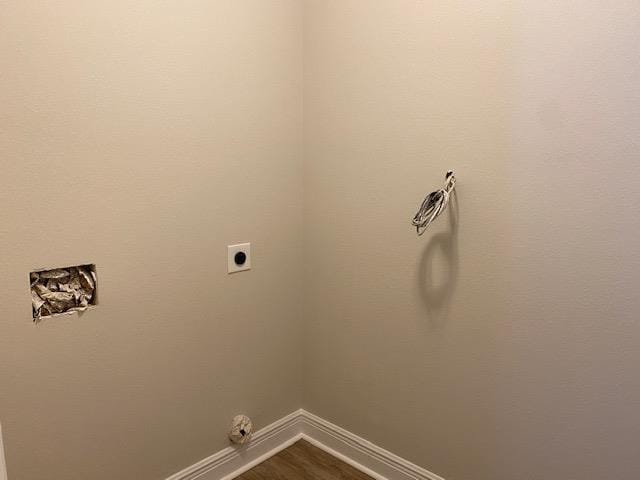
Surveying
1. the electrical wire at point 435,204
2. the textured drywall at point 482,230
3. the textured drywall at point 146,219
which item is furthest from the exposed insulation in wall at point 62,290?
the electrical wire at point 435,204

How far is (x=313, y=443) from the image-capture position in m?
2.04

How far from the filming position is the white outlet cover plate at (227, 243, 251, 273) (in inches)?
66.9

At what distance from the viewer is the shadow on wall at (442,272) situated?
1493 millimetres

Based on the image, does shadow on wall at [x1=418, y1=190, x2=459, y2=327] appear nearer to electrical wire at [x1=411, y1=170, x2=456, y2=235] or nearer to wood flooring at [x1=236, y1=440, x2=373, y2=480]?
electrical wire at [x1=411, y1=170, x2=456, y2=235]

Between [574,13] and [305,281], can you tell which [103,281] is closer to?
[305,281]

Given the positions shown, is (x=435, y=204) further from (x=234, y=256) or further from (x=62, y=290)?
(x=62, y=290)

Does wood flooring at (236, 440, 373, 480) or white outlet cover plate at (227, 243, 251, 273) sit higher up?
white outlet cover plate at (227, 243, 251, 273)

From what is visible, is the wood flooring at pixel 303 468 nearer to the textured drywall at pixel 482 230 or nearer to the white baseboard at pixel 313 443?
the white baseboard at pixel 313 443

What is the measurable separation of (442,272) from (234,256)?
0.75 metres

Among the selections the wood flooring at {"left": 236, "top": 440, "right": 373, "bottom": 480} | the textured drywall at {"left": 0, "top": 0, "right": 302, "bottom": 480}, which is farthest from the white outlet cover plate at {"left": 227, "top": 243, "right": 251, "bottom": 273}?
the wood flooring at {"left": 236, "top": 440, "right": 373, "bottom": 480}

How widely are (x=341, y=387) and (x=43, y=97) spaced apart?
4.80 ft

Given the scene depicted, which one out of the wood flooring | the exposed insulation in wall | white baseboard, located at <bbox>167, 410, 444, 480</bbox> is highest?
the exposed insulation in wall

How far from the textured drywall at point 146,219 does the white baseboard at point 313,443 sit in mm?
65

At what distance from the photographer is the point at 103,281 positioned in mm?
1374
